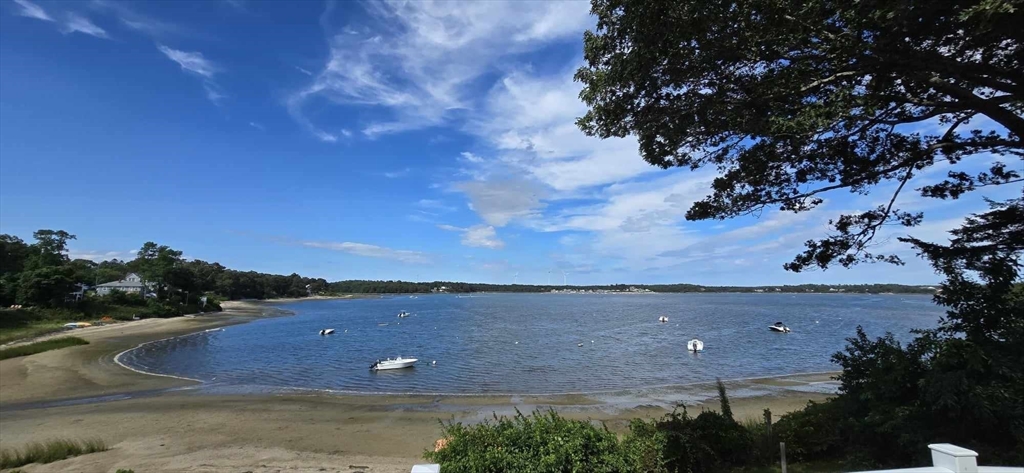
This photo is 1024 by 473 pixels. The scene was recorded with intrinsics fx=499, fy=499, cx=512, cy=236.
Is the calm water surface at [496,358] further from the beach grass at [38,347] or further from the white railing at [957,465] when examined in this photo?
the white railing at [957,465]

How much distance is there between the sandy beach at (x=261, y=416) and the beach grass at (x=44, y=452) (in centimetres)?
50

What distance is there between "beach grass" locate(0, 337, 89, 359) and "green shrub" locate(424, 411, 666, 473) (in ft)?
136

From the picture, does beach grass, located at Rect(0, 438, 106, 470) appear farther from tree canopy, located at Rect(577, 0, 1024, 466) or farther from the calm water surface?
tree canopy, located at Rect(577, 0, 1024, 466)

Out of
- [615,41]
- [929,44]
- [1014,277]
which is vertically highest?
[615,41]

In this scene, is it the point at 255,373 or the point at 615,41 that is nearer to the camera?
the point at 615,41

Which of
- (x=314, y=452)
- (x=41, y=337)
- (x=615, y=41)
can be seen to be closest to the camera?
(x=615, y=41)

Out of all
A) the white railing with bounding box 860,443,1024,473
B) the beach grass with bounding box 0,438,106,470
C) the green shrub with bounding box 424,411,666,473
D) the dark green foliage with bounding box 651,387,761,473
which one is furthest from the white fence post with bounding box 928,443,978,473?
the beach grass with bounding box 0,438,106,470

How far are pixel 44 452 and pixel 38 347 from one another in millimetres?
33138

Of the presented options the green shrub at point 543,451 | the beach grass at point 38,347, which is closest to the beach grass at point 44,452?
the green shrub at point 543,451

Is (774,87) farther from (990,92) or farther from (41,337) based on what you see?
(41,337)

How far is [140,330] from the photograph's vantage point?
54.7m

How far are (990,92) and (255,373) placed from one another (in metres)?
32.4

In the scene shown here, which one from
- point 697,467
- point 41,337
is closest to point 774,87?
point 697,467

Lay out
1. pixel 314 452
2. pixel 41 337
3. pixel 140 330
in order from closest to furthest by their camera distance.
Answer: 1. pixel 314 452
2. pixel 41 337
3. pixel 140 330
